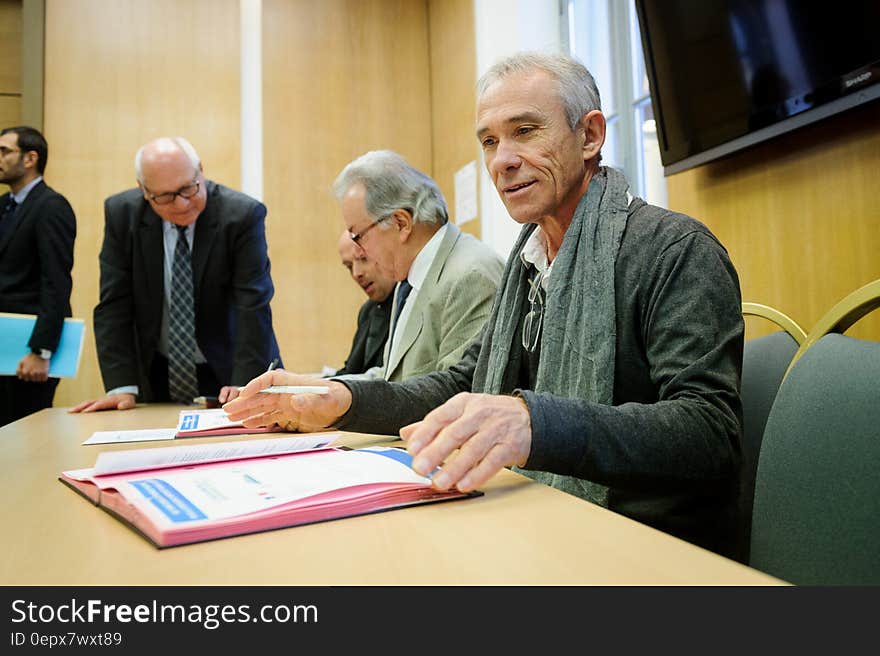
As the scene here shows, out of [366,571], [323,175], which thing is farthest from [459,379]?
[323,175]

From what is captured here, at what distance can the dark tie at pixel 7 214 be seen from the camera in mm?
2541

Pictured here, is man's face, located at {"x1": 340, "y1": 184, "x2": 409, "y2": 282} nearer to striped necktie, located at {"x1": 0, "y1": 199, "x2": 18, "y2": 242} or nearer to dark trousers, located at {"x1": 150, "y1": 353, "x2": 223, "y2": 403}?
dark trousers, located at {"x1": 150, "y1": 353, "x2": 223, "y2": 403}

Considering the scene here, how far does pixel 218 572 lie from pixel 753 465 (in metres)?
0.85

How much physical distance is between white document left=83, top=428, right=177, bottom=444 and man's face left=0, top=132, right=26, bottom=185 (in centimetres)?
179

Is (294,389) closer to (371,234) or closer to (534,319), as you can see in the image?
(534,319)

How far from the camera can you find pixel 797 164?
161cm

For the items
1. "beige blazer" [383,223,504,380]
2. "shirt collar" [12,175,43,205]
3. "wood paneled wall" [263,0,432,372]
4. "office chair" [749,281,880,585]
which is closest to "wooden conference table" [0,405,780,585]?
"office chair" [749,281,880,585]

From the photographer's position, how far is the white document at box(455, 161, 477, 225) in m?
3.69

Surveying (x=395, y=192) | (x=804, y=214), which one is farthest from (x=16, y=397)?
(x=804, y=214)

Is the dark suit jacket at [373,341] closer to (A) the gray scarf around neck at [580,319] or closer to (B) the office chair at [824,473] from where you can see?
(A) the gray scarf around neck at [580,319]

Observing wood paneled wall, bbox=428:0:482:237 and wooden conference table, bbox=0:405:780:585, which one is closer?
wooden conference table, bbox=0:405:780:585

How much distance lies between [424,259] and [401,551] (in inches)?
53.2

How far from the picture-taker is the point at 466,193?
149 inches

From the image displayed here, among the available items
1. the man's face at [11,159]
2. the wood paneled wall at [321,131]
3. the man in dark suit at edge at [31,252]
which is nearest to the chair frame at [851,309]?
the man in dark suit at edge at [31,252]
